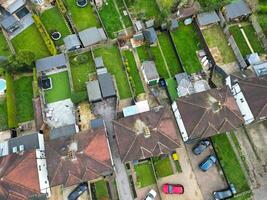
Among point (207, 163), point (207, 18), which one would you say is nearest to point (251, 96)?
point (207, 163)

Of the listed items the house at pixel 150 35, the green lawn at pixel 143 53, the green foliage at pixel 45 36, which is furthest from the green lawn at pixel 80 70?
the house at pixel 150 35

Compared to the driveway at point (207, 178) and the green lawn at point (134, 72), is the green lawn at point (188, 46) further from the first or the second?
the driveway at point (207, 178)

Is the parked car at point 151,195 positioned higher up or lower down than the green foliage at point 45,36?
lower down

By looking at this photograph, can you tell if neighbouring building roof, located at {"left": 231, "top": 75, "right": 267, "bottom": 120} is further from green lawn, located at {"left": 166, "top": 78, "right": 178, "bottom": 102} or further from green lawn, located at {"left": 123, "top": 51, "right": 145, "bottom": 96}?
green lawn, located at {"left": 123, "top": 51, "right": 145, "bottom": 96}

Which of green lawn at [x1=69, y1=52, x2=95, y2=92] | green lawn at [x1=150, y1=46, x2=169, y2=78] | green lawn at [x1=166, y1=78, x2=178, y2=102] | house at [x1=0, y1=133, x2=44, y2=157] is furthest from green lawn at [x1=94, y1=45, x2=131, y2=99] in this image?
house at [x1=0, y1=133, x2=44, y2=157]

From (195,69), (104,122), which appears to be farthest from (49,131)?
(195,69)

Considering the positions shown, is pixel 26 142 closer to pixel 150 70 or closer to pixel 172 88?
pixel 150 70
